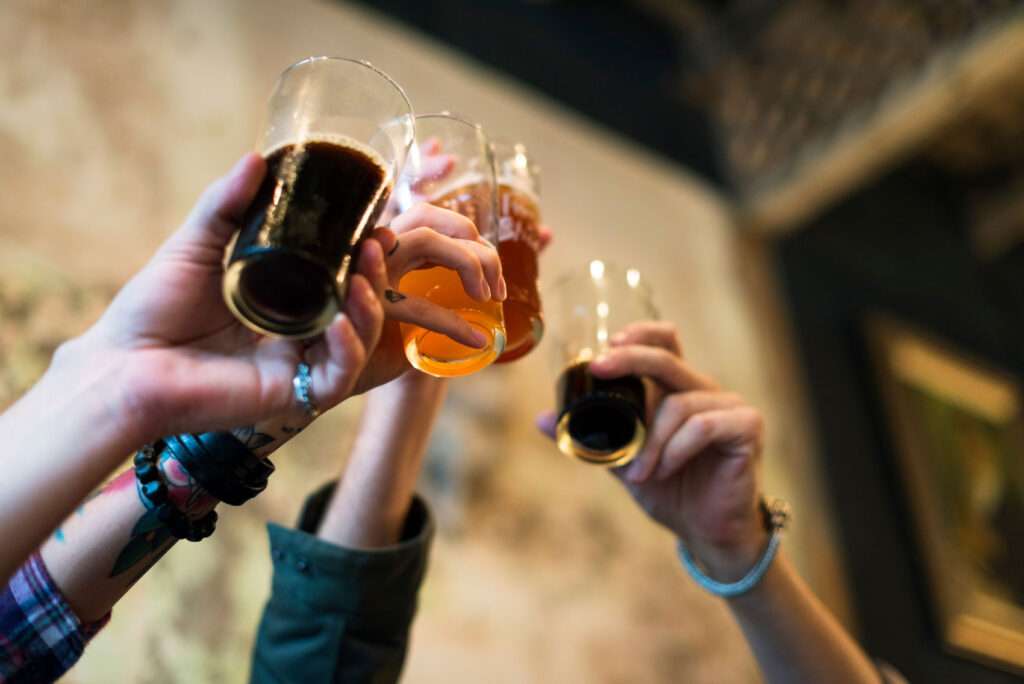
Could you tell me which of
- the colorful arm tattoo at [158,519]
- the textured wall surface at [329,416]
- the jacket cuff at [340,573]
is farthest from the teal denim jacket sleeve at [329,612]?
the textured wall surface at [329,416]

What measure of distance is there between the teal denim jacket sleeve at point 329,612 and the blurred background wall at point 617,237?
496 mm

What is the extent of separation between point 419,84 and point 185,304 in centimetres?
206

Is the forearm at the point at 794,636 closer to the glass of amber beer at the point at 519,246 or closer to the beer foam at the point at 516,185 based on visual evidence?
the glass of amber beer at the point at 519,246

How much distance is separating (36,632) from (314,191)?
0.54 meters

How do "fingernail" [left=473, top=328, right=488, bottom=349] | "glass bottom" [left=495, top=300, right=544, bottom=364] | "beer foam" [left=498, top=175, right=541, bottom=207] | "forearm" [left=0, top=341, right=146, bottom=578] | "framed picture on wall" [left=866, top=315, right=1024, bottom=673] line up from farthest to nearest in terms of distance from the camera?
"framed picture on wall" [left=866, top=315, right=1024, bottom=673]
"beer foam" [left=498, top=175, right=541, bottom=207]
"glass bottom" [left=495, top=300, right=544, bottom=364]
"fingernail" [left=473, top=328, right=488, bottom=349]
"forearm" [left=0, top=341, right=146, bottom=578]

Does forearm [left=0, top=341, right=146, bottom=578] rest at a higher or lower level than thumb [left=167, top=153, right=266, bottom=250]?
lower

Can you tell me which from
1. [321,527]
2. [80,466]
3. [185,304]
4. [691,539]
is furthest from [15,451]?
[691,539]

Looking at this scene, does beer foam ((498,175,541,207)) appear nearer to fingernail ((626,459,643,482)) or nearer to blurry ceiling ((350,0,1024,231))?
fingernail ((626,459,643,482))

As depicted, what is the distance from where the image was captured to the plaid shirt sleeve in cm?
73

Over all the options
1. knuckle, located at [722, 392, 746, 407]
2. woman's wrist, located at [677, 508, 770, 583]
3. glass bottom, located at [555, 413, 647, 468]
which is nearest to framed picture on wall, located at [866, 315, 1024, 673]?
woman's wrist, located at [677, 508, 770, 583]

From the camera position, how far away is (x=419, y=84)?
248 cm

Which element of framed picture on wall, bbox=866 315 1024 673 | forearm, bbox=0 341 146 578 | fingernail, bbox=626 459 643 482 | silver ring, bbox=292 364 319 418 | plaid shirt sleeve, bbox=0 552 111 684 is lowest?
plaid shirt sleeve, bbox=0 552 111 684

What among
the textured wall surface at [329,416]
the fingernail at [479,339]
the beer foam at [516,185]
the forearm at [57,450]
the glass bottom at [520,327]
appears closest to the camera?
the forearm at [57,450]

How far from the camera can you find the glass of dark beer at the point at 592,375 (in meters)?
0.96
